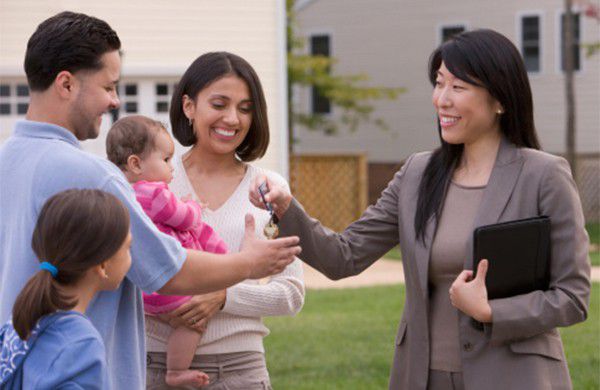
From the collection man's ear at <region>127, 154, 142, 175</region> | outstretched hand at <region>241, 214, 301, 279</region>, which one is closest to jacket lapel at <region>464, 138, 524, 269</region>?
outstretched hand at <region>241, 214, 301, 279</region>

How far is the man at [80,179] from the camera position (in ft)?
11.2

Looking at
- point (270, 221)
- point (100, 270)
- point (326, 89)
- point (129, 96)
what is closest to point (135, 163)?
point (270, 221)

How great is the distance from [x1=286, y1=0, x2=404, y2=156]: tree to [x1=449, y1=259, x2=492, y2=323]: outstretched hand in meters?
23.8

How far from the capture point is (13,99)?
18469mm

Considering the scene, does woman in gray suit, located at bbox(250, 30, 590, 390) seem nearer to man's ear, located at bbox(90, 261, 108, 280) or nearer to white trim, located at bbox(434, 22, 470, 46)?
man's ear, located at bbox(90, 261, 108, 280)

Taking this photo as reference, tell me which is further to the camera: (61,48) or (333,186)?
(333,186)

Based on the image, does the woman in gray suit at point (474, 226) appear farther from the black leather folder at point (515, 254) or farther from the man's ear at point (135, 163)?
the man's ear at point (135, 163)

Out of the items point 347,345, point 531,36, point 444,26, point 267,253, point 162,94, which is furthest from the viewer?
point 444,26

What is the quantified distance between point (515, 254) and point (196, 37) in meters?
15.4

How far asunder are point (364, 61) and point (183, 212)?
28845mm

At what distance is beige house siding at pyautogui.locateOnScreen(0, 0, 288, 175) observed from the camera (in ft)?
61.7

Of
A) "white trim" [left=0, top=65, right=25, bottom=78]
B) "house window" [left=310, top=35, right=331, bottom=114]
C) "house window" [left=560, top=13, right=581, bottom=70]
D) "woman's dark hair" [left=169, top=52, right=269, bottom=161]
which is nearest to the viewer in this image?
"woman's dark hair" [left=169, top=52, right=269, bottom=161]

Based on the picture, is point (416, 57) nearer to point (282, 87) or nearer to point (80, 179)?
point (282, 87)

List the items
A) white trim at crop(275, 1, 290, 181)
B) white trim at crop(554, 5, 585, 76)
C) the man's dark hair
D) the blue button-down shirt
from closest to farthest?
the blue button-down shirt
the man's dark hair
white trim at crop(275, 1, 290, 181)
white trim at crop(554, 5, 585, 76)
